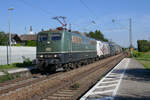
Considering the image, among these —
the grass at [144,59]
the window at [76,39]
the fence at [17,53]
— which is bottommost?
the grass at [144,59]

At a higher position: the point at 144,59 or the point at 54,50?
the point at 54,50

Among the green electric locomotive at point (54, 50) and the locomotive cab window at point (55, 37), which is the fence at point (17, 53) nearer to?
the green electric locomotive at point (54, 50)

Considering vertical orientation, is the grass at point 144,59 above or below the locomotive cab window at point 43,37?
below

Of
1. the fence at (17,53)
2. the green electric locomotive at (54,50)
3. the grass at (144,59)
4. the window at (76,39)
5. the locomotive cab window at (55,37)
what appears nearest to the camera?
the green electric locomotive at (54,50)

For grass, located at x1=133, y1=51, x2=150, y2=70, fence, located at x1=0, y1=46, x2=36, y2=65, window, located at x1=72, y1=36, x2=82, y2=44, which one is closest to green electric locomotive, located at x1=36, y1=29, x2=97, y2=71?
window, located at x1=72, y1=36, x2=82, y2=44

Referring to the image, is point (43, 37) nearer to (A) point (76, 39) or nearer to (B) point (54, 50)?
(B) point (54, 50)

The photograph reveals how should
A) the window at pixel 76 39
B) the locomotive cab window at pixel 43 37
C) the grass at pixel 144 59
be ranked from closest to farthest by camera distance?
the locomotive cab window at pixel 43 37, the window at pixel 76 39, the grass at pixel 144 59

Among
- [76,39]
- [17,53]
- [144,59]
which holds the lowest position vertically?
[144,59]

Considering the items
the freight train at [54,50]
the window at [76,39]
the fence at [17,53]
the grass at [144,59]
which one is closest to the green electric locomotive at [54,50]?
the freight train at [54,50]

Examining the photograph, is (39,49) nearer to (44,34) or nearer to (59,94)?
(44,34)

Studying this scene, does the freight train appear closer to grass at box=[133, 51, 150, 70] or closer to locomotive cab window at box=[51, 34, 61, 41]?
locomotive cab window at box=[51, 34, 61, 41]

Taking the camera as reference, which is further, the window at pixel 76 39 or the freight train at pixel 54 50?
the window at pixel 76 39

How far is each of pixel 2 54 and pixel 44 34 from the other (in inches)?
317

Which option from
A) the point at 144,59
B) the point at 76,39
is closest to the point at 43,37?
the point at 76,39
